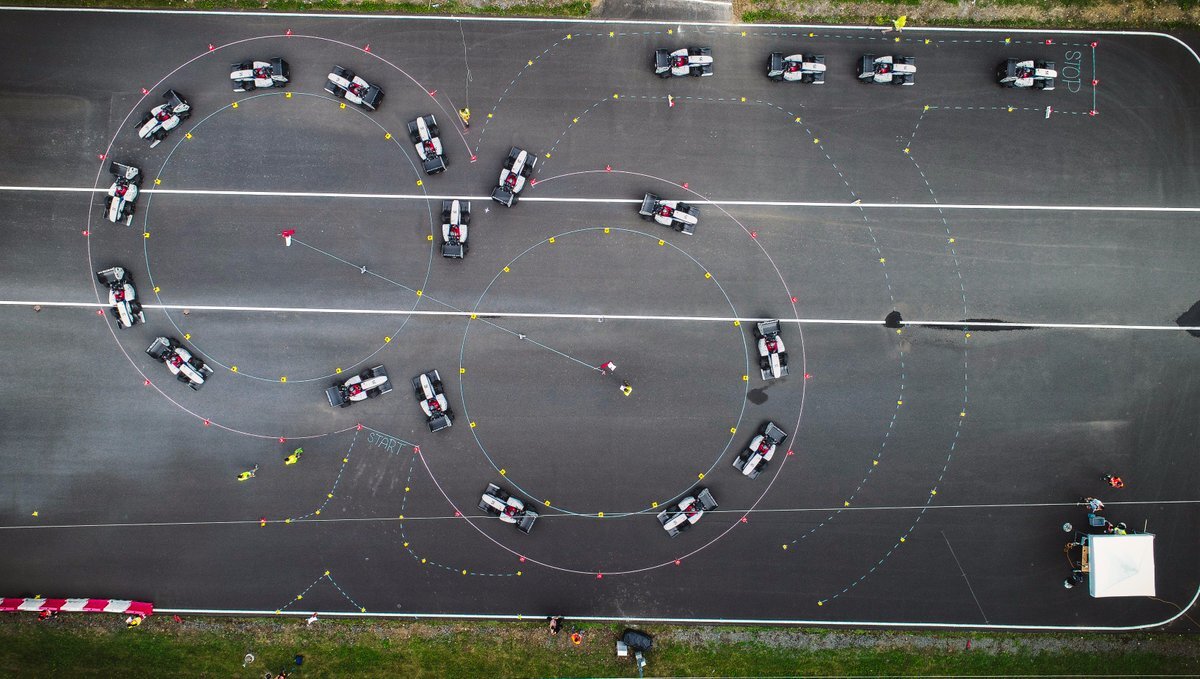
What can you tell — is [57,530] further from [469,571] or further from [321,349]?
[469,571]

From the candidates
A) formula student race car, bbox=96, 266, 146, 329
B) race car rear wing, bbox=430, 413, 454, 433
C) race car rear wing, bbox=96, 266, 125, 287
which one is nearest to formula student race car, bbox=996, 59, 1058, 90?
race car rear wing, bbox=430, 413, 454, 433

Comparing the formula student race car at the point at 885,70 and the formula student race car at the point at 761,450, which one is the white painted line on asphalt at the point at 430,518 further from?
the formula student race car at the point at 885,70

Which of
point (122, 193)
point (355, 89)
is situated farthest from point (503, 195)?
point (122, 193)

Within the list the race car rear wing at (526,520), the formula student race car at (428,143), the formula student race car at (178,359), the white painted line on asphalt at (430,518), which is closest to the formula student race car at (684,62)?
the formula student race car at (428,143)

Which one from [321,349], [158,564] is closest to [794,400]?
[321,349]

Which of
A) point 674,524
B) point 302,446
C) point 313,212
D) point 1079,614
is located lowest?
point 1079,614

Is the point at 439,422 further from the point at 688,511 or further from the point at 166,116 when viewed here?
the point at 166,116
